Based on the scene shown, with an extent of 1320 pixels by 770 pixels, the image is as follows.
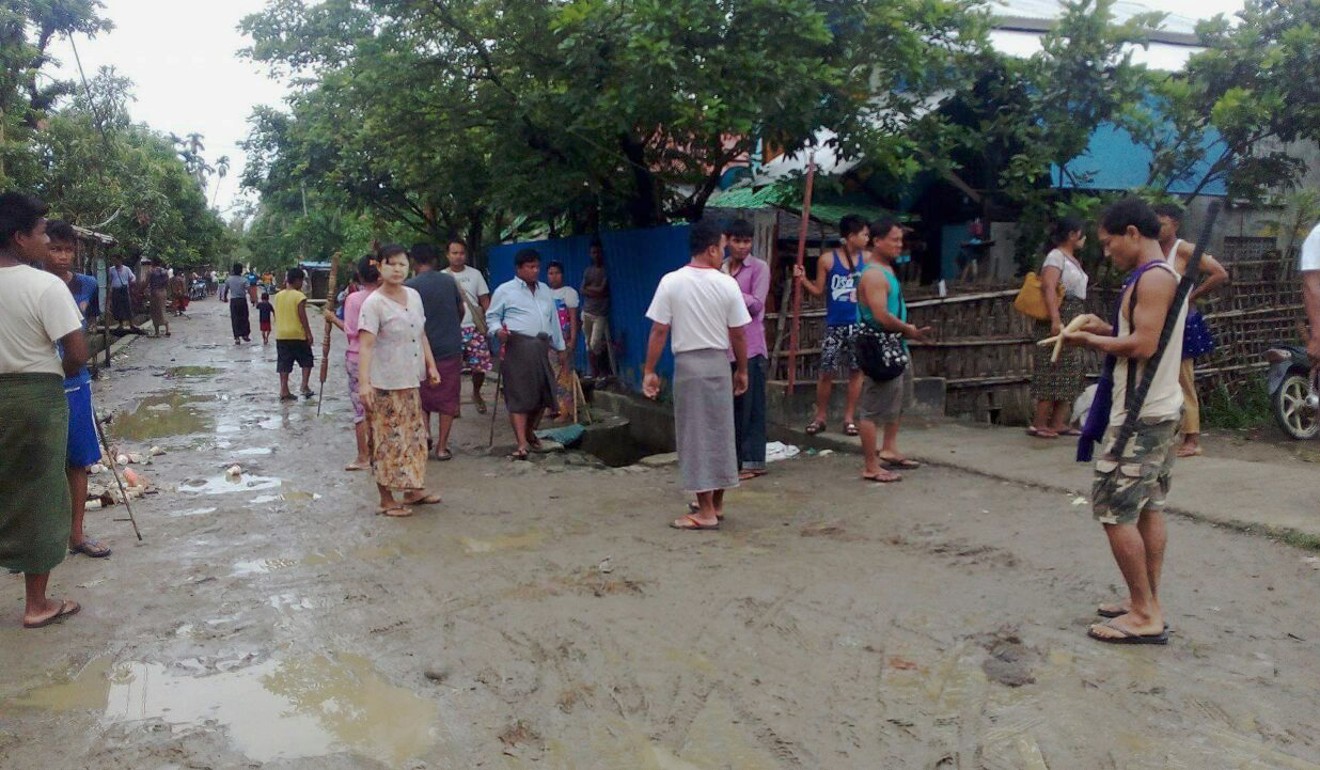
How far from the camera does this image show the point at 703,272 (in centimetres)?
596

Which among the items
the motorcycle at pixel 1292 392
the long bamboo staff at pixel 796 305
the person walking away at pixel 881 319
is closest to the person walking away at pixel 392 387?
the person walking away at pixel 881 319

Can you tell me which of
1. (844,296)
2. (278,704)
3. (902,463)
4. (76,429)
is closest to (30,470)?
(76,429)

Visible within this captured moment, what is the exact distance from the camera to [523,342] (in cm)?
846

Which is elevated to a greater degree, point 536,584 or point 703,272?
point 703,272

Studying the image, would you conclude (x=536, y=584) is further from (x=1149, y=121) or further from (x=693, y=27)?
(x=1149, y=121)

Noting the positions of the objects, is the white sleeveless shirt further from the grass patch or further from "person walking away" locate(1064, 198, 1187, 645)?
the grass patch

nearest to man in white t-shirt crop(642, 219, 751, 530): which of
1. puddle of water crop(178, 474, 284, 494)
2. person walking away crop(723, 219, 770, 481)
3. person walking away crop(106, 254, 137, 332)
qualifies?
person walking away crop(723, 219, 770, 481)

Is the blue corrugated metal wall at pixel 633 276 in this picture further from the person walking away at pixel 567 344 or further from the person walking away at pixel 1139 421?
the person walking away at pixel 1139 421

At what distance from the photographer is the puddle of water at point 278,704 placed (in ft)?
11.3

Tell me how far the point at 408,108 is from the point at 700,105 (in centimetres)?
315

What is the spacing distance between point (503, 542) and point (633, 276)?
5.83 metres

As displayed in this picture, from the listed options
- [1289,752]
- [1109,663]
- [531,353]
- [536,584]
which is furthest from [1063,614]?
[531,353]

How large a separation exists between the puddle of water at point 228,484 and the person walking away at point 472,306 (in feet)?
8.69

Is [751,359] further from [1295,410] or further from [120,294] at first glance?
[120,294]
